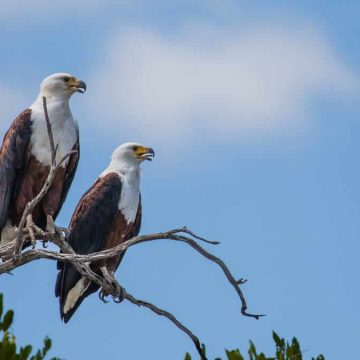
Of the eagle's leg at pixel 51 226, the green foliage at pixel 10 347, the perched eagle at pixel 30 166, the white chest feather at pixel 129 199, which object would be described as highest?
the white chest feather at pixel 129 199

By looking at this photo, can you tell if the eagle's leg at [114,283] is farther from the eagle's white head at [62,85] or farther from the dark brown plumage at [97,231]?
the eagle's white head at [62,85]

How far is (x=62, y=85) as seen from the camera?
34.7 feet

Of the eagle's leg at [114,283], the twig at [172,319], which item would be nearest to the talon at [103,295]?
the eagle's leg at [114,283]

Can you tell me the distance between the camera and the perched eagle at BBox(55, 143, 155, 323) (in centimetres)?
1101

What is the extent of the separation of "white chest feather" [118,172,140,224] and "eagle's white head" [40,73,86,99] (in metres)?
1.19

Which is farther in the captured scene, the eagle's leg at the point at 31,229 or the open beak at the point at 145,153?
the open beak at the point at 145,153

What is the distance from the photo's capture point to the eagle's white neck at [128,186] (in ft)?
36.6

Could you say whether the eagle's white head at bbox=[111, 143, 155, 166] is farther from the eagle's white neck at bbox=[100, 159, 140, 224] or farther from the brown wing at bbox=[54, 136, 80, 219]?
the brown wing at bbox=[54, 136, 80, 219]

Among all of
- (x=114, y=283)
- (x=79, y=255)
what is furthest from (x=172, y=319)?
(x=114, y=283)

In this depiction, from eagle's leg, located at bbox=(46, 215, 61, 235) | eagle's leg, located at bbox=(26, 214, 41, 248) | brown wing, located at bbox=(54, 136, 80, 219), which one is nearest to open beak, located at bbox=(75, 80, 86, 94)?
brown wing, located at bbox=(54, 136, 80, 219)

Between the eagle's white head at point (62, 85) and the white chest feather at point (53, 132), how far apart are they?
29cm

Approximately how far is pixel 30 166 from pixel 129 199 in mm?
1497

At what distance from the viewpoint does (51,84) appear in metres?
10.6

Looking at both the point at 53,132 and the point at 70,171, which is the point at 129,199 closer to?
the point at 70,171
